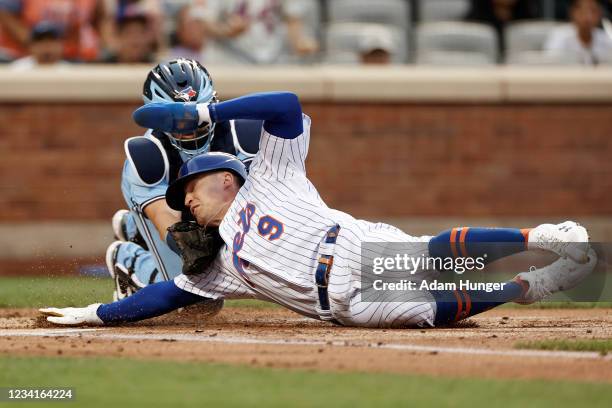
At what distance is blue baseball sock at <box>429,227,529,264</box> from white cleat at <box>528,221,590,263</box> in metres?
0.08

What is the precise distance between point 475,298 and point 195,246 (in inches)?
59.1

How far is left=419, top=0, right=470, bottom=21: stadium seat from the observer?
13.6 m

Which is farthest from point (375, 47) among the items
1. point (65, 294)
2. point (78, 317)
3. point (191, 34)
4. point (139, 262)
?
point (78, 317)

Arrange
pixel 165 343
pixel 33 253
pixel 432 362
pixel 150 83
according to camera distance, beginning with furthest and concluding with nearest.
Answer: pixel 33 253, pixel 150 83, pixel 165 343, pixel 432 362

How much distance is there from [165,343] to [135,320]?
832 mm

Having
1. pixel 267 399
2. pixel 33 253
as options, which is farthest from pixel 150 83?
pixel 33 253

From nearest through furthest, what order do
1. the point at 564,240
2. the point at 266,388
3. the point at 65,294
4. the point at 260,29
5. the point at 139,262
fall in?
the point at 266,388
the point at 564,240
the point at 139,262
the point at 65,294
the point at 260,29

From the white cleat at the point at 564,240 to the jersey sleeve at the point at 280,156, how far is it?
1.28 metres

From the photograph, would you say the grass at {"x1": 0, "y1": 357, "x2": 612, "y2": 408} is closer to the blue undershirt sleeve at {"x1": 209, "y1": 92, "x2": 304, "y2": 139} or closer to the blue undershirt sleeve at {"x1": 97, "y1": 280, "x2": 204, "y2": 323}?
the blue undershirt sleeve at {"x1": 97, "y1": 280, "x2": 204, "y2": 323}

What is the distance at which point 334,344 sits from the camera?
5699mm

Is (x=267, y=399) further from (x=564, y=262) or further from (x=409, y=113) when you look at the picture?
(x=409, y=113)

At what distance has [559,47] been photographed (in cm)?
1353

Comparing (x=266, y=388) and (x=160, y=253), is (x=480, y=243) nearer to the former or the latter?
(x=266, y=388)

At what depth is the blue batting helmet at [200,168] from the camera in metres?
6.39
